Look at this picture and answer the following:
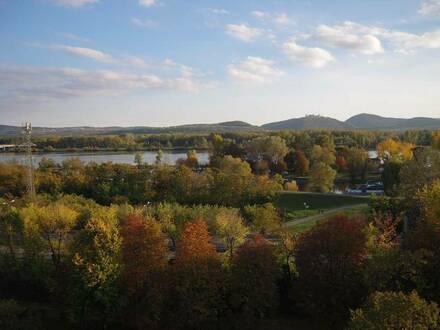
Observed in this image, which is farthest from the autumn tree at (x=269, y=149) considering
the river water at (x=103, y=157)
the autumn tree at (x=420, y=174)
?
the autumn tree at (x=420, y=174)

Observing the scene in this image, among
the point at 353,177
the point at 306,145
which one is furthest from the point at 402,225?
the point at 306,145

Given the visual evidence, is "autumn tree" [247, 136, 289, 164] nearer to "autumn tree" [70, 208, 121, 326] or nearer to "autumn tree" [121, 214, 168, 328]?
"autumn tree" [121, 214, 168, 328]

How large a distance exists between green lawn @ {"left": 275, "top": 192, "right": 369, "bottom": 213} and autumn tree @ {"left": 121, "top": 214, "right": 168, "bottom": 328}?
21.9 metres

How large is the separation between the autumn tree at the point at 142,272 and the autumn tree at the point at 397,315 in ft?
31.5

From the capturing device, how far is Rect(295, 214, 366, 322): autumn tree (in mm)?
19297

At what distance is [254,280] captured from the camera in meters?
19.7

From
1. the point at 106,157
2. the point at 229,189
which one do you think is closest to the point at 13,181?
the point at 229,189

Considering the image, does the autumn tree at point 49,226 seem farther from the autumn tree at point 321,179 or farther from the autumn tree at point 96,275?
the autumn tree at point 321,179

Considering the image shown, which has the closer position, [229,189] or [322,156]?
[229,189]

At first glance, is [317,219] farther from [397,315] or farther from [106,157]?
[106,157]

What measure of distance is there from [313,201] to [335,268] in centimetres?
2528

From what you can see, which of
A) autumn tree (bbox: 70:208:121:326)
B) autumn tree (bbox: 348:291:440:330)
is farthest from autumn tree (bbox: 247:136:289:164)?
autumn tree (bbox: 348:291:440:330)

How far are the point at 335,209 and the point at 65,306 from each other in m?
25.5

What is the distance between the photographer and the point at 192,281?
1977cm
